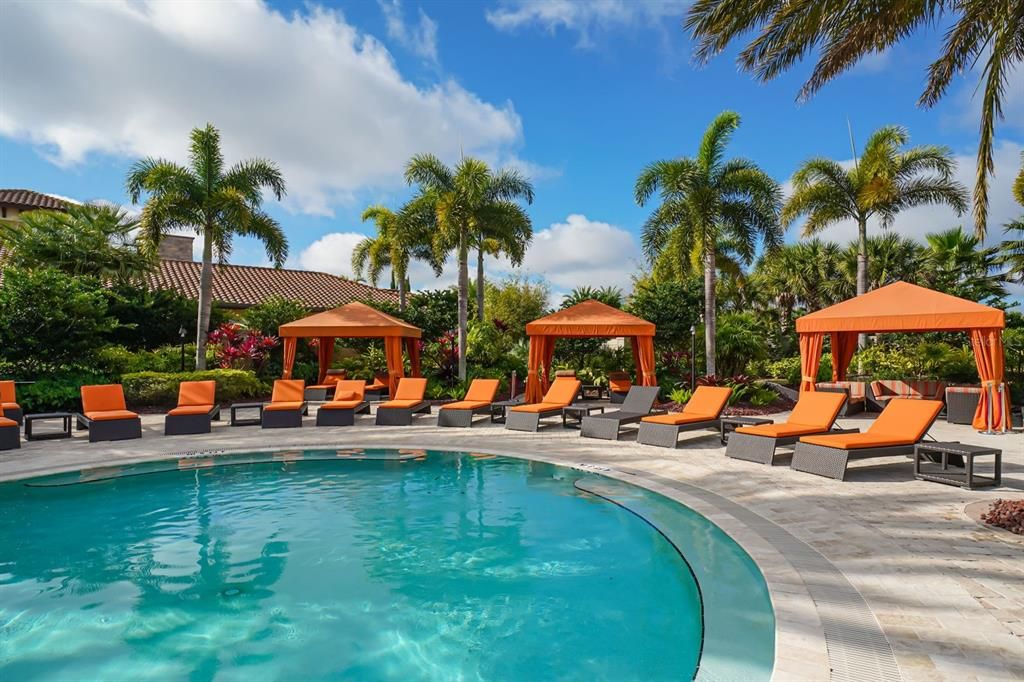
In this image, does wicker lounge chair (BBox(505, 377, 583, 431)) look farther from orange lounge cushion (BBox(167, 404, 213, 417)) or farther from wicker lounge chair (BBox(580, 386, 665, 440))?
orange lounge cushion (BBox(167, 404, 213, 417))

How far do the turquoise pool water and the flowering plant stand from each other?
1216cm

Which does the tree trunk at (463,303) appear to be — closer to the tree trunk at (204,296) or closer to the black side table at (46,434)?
the tree trunk at (204,296)

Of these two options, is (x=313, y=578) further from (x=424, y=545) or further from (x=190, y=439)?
(x=190, y=439)

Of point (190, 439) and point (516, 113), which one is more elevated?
point (516, 113)

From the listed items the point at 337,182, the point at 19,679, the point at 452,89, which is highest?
the point at 452,89

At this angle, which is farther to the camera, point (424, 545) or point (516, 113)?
point (516, 113)

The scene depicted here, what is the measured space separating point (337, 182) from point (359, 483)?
8536 mm

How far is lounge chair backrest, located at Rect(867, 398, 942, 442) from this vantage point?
767 cm

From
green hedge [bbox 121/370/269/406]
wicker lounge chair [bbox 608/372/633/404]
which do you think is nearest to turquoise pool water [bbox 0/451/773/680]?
green hedge [bbox 121/370/269/406]

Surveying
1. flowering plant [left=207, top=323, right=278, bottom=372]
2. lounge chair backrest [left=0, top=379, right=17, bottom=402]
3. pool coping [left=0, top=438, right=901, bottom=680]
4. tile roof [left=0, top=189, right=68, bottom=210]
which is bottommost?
pool coping [left=0, top=438, right=901, bottom=680]

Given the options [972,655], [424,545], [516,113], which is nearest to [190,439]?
[424,545]

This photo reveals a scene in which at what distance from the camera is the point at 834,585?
410 centimetres

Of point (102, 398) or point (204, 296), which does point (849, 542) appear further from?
point (204, 296)

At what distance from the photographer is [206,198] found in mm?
18203
